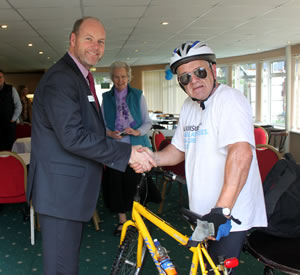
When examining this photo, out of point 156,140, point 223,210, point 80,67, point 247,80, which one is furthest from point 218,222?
point 247,80

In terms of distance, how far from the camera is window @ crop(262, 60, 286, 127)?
10734 millimetres

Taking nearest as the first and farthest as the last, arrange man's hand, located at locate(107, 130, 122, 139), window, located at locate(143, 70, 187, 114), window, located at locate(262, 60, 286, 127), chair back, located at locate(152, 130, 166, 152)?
man's hand, located at locate(107, 130, 122, 139) < chair back, located at locate(152, 130, 166, 152) < window, located at locate(262, 60, 286, 127) < window, located at locate(143, 70, 187, 114)

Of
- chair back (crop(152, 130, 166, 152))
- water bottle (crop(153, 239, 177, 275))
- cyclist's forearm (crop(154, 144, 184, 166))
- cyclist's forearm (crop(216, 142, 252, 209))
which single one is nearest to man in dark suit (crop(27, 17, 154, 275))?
cyclist's forearm (crop(154, 144, 184, 166))

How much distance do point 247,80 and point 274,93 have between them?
163 centimetres

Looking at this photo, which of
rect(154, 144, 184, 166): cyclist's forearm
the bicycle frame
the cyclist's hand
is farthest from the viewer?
rect(154, 144, 184, 166): cyclist's forearm

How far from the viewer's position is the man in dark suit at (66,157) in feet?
5.38

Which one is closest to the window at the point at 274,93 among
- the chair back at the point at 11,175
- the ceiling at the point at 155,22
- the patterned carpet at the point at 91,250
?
the ceiling at the point at 155,22

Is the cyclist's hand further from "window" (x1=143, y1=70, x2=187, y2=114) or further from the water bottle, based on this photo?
"window" (x1=143, y1=70, x2=187, y2=114)

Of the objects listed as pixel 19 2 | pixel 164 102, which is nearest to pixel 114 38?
pixel 19 2

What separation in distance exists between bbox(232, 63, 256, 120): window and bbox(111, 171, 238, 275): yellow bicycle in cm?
1062

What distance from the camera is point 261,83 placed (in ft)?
38.0

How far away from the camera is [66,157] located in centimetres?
170

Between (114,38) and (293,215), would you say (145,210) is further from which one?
(114,38)

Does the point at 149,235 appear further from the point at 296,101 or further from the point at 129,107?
the point at 296,101
